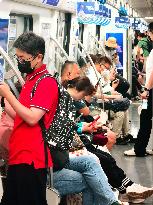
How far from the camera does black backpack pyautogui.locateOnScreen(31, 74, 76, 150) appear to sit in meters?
3.13

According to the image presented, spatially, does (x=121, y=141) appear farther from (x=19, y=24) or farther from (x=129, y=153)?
(x=19, y=24)

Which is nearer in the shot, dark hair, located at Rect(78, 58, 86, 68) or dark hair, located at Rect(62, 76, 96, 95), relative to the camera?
dark hair, located at Rect(62, 76, 96, 95)

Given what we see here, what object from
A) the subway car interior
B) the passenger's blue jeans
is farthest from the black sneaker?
the passenger's blue jeans

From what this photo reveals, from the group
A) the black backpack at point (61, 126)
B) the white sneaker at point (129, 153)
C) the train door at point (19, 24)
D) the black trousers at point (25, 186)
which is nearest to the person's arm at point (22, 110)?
the black backpack at point (61, 126)

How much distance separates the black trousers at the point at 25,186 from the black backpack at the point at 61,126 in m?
0.21

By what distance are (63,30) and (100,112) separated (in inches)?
59.1

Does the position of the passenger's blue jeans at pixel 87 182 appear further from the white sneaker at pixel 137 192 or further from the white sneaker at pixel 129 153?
the white sneaker at pixel 129 153

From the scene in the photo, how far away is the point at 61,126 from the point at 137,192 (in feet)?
5.55

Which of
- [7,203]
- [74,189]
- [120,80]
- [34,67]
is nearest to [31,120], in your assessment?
[34,67]

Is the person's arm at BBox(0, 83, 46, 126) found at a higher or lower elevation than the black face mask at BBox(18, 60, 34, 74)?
lower

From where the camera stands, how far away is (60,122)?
125 inches

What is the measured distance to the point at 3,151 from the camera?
3.37 meters

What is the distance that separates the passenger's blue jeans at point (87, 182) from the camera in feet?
11.7

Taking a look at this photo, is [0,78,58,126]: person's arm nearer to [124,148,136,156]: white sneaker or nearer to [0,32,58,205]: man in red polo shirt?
[0,32,58,205]: man in red polo shirt
